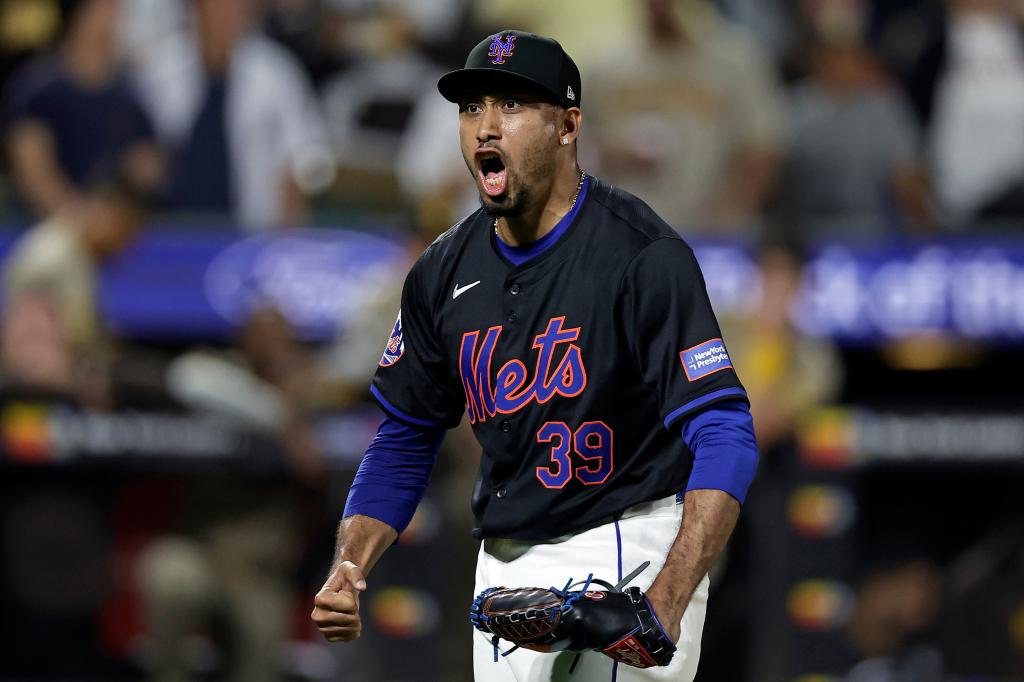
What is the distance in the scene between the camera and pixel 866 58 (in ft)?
25.0

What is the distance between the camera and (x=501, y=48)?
3330mm

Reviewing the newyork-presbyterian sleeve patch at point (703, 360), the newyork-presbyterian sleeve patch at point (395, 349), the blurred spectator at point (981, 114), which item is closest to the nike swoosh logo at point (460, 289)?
the newyork-presbyterian sleeve patch at point (395, 349)

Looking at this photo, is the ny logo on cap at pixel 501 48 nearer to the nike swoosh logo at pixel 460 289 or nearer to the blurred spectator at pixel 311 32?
the nike swoosh logo at pixel 460 289

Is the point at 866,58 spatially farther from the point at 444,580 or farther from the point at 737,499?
the point at 737,499

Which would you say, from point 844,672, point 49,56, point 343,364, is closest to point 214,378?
point 343,364

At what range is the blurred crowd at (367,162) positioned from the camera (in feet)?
23.6

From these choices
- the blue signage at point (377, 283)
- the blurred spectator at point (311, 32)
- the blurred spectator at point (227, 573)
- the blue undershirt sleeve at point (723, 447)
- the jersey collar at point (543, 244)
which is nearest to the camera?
the blue undershirt sleeve at point (723, 447)

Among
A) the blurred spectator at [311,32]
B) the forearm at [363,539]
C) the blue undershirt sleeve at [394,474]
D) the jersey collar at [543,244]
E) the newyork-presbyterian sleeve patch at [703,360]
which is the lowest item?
the forearm at [363,539]

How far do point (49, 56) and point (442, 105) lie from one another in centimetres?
197

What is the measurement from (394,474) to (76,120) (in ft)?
15.6

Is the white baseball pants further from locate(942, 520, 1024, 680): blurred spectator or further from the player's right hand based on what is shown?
locate(942, 520, 1024, 680): blurred spectator

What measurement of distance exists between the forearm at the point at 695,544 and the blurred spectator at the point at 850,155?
14.1 feet

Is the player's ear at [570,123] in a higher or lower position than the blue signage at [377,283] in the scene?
higher

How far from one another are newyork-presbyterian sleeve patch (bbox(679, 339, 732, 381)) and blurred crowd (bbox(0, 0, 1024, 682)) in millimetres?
3685
